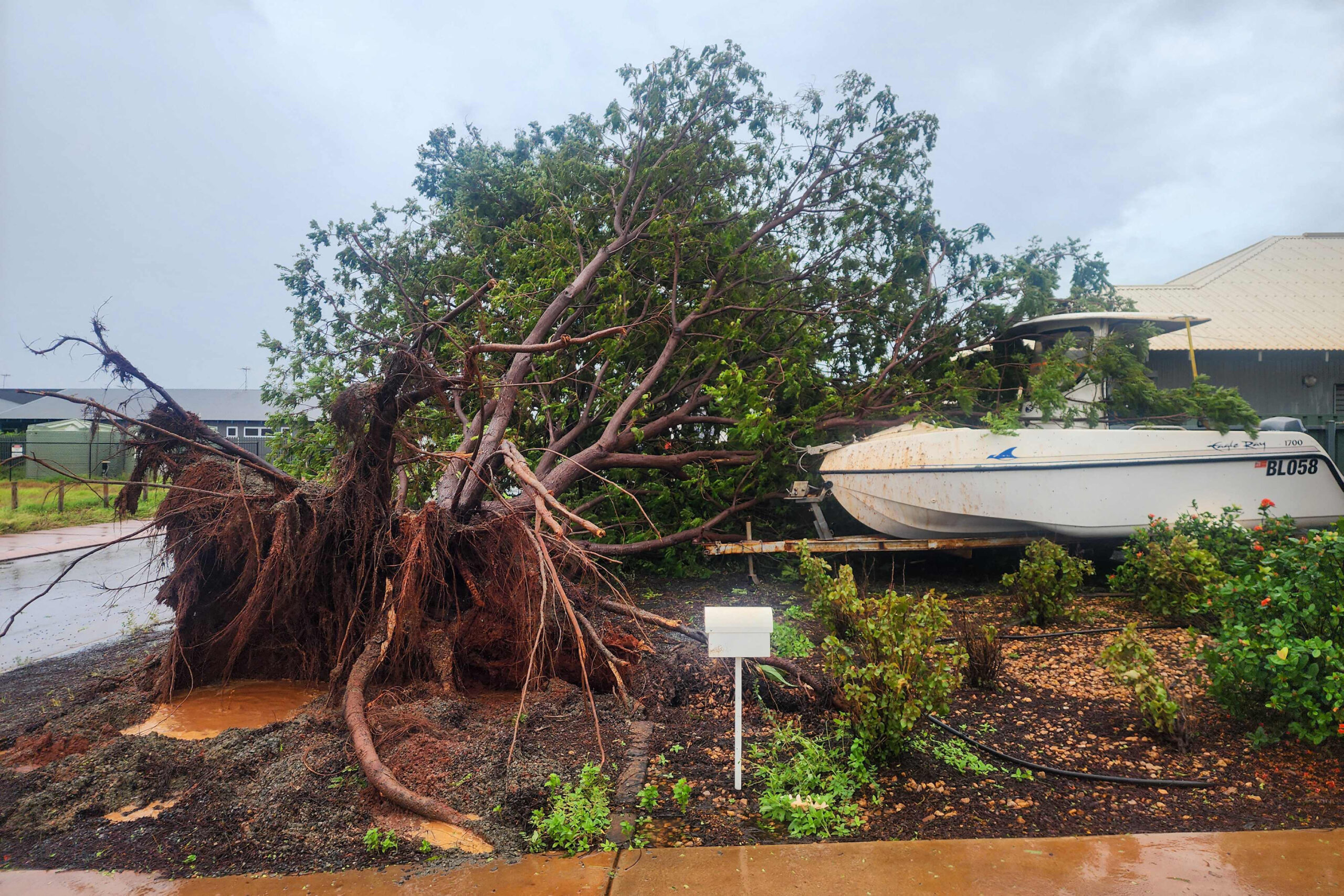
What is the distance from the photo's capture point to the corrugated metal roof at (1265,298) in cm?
1271

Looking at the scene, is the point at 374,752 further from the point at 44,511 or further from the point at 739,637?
the point at 44,511

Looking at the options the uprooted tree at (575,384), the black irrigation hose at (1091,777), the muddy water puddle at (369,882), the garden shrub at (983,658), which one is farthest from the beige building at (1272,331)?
the muddy water puddle at (369,882)

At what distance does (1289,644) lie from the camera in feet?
11.3

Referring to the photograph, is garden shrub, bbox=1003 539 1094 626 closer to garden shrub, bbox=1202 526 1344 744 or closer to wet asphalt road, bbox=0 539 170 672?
garden shrub, bbox=1202 526 1344 744

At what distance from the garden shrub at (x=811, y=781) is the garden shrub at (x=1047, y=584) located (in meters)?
2.80

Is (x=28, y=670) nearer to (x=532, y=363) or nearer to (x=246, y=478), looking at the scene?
(x=246, y=478)

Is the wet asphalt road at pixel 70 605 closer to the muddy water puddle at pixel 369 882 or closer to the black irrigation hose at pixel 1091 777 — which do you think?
the muddy water puddle at pixel 369 882

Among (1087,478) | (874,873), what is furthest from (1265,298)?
(874,873)

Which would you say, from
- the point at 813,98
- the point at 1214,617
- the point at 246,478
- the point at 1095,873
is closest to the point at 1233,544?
the point at 1214,617

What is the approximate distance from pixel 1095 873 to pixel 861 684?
1.24m

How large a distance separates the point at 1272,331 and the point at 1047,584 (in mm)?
10573

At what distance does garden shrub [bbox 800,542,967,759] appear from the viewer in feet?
11.5

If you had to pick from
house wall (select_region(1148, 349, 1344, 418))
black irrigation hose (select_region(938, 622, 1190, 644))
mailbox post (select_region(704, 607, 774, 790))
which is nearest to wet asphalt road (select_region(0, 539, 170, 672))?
mailbox post (select_region(704, 607, 774, 790))

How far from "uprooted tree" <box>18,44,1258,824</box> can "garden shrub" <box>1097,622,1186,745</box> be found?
5.47 ft
